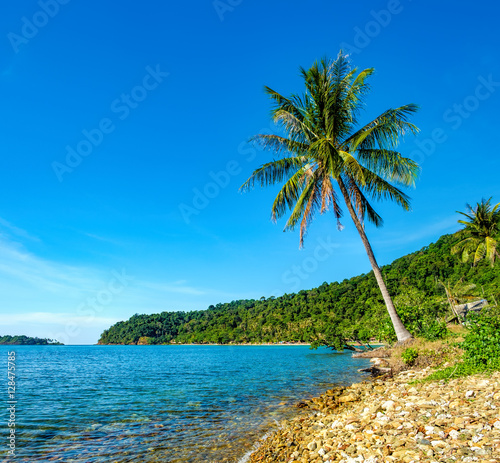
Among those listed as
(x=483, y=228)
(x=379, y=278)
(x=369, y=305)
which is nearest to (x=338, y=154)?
(x=379, y=278)

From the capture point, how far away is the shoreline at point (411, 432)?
14.8ft

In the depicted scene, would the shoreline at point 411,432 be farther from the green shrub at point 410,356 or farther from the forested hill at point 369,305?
the forested hill at point 369,305

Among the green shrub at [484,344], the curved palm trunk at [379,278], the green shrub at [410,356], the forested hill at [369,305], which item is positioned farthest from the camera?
the forested hill at [369,305]

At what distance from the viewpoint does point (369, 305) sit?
87.5 metres

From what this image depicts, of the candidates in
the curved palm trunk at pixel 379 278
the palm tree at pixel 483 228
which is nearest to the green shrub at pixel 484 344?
the curved palm trunk at pixel 379 278

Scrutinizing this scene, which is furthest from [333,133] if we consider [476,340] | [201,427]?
[201,427]

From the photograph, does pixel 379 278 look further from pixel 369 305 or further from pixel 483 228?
pixel 369 305

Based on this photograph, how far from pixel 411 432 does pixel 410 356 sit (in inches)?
442

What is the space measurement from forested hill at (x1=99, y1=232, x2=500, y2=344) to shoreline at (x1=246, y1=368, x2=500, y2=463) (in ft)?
46.2

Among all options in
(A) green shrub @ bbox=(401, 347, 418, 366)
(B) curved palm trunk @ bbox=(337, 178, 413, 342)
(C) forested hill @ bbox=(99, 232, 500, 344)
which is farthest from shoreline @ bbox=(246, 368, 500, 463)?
(C) forested hill @ bbox=(99, 232, 500, 344)

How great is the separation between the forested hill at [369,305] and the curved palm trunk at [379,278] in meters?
3.79

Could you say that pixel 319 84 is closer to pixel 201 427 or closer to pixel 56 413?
pixel 201 427

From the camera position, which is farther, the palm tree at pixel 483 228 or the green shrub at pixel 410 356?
the palm tree at pixel 483 228

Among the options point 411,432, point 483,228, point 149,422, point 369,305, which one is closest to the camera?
point 411,432
